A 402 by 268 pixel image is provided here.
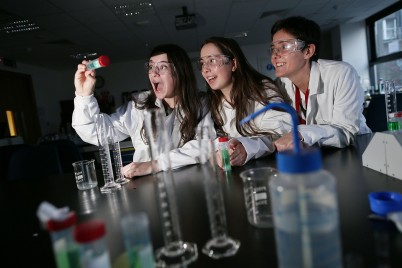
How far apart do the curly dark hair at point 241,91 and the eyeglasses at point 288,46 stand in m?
0.21

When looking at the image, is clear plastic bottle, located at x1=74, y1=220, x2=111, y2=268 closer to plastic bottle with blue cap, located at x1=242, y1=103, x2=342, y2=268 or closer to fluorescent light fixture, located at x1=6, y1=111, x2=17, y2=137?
plastic bottle with blue cap, located at x1=242, y1=103, x2=342, y2=268

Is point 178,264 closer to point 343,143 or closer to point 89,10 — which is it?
point 343,143

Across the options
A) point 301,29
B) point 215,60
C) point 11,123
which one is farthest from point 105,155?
point 11,123

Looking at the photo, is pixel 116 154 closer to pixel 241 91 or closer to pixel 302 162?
pixel 241 91

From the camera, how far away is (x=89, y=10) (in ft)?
12.2

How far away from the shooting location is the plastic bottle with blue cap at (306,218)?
37cm

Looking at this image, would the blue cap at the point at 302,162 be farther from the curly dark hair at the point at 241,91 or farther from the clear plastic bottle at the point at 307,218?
the curly dark hair at the point at 241,91

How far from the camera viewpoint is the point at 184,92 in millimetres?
1510

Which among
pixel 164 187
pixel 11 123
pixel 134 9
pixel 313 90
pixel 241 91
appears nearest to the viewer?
pixel 164 187

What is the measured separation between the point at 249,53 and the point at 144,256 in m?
7.99

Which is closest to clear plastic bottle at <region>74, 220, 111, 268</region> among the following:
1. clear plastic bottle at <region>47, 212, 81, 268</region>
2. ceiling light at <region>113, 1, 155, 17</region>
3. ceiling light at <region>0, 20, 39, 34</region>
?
clear plastic bottle at <region>47, 212, 81, 268</region>

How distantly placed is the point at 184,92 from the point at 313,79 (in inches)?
28.5

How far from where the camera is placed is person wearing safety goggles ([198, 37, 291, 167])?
1412mm

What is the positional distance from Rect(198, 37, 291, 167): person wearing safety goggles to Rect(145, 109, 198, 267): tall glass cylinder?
89 centimetres
